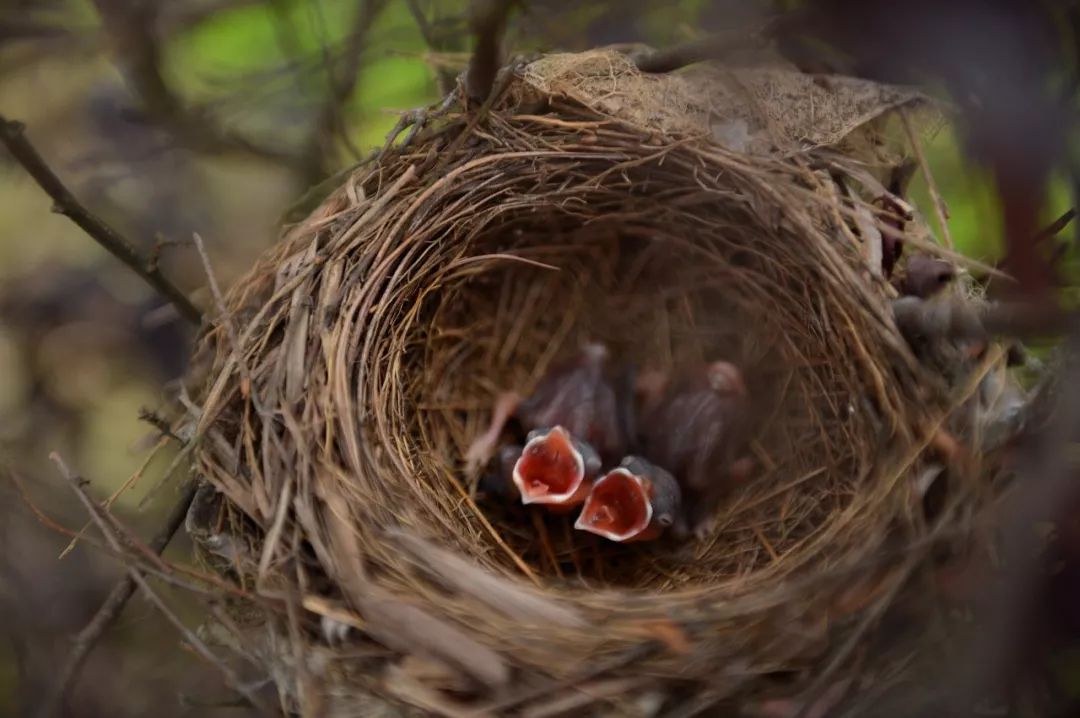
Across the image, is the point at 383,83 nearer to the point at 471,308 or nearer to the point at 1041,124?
the point at 471,308

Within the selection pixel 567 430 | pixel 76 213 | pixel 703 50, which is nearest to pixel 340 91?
pixel 76 213

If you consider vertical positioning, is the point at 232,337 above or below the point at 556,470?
above

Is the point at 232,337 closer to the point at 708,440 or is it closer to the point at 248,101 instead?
the point at 248,101

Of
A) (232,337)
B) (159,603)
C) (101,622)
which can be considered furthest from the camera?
(232,337)

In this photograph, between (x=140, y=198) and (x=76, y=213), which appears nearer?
(x=76, y=213)

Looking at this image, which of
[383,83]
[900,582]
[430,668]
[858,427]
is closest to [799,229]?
[858,427]

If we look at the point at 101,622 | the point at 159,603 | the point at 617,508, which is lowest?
the point at 617,508

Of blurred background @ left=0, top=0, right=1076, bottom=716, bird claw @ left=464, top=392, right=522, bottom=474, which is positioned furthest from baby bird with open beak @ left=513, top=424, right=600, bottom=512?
blurred background @ left=0, top=0, right=1076, bottom=716

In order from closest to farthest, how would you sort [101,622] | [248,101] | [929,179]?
[101,622] < [929,179] < [248,101]

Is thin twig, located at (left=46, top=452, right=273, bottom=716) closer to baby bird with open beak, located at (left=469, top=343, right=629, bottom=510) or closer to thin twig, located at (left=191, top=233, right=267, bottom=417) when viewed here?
thin twig, located at (left=191, top=233, right=267, bottom=417)
